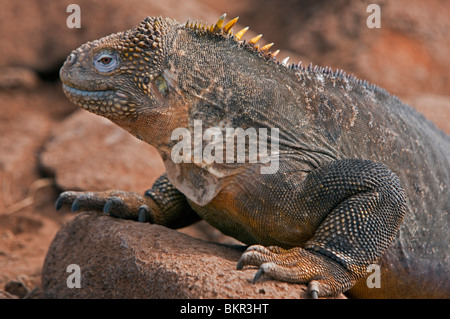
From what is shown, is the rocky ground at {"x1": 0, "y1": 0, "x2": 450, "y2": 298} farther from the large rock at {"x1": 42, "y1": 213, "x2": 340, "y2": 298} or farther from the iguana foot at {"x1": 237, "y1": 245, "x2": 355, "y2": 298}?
the iguana foot at {"x1": 237, "y1": 245, "x2": 355, "y2": 298}

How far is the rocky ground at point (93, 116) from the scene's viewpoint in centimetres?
615

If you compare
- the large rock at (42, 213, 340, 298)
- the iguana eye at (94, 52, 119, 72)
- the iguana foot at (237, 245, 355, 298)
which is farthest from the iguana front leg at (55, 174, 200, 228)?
the iguana foot at (237, 245, 355, 298)

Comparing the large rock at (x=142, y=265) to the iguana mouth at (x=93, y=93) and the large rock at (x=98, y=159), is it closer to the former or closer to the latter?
the iguana mouth at (x=93, y=93)

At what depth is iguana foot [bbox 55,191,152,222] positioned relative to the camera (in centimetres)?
548

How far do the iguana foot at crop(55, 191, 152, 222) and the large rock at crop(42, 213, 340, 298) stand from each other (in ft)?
0.36

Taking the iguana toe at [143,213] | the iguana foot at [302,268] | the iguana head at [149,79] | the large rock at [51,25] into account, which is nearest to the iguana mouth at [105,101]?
the iguana head at [149,79]

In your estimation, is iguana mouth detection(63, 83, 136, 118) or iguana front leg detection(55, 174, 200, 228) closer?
iguana mouth detection(63, 83, 136, 118)

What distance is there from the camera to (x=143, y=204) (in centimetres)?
563

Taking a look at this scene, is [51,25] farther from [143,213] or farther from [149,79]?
[149,79]

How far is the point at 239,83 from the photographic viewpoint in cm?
473

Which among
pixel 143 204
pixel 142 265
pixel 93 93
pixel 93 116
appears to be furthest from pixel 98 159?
pixel 142 265
